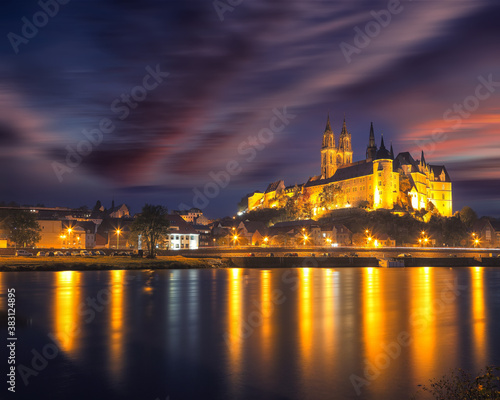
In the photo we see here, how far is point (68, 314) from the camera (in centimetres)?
3178

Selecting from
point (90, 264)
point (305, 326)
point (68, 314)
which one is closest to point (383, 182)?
point (90, 264)

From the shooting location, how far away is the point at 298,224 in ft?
563

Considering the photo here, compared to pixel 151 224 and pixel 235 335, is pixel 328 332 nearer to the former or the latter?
pixel 235 335

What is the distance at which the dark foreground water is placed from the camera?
16594 millimetres

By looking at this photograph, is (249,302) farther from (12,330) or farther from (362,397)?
(362,397)

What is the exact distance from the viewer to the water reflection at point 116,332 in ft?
61.1

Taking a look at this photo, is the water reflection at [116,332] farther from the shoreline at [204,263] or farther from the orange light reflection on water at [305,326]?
the shoreline at [204,263]

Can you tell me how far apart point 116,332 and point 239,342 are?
709 cm

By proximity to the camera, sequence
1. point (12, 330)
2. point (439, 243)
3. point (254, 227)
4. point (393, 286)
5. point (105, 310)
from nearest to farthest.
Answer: point (12, 330), point (105, 310), point (393, 286), point (439, 243), point (254, 227)

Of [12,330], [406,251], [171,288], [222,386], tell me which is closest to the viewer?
[222,386]

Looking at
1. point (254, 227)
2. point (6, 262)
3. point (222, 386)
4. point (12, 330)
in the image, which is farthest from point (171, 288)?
point (254, 227)

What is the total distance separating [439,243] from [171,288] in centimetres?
12097

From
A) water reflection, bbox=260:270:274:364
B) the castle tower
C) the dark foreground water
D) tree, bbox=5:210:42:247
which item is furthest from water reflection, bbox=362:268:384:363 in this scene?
the castle tower

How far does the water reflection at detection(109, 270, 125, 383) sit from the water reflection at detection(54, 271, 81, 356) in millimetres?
1749
